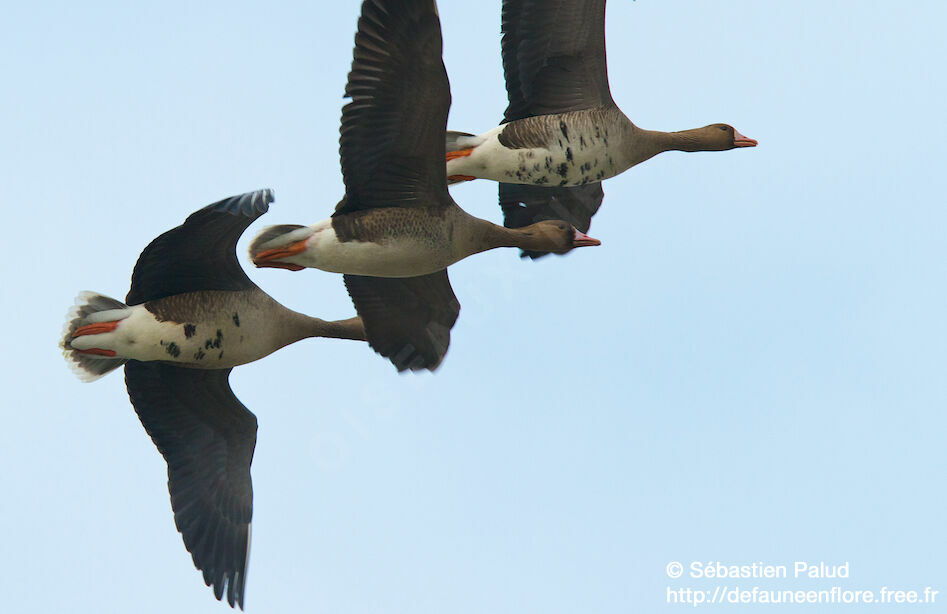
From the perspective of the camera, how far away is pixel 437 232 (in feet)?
42.5

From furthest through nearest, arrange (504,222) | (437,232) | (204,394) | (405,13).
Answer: (504,222) < (204,394) < (437,232) < (405,13)

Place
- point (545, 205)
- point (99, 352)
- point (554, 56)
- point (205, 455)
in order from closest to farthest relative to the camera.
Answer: point (99, 352) → point (205, 455) → point (554, 56) → point (545, 205)

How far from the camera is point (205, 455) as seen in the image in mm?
14109

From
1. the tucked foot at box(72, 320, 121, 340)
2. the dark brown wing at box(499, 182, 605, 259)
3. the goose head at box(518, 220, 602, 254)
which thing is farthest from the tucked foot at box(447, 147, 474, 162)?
the tucked foot at box(72, 320, 121, 340)

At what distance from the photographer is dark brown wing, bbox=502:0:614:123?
14609mm

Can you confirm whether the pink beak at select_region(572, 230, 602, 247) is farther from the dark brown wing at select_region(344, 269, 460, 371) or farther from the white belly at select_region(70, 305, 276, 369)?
the white belly at select_region(70, 305, 276, 369)

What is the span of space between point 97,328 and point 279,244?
157 centimetres

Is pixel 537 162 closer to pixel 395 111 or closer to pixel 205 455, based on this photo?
pixel 395 111

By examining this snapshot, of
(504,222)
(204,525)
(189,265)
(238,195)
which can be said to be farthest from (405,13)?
(204,525)

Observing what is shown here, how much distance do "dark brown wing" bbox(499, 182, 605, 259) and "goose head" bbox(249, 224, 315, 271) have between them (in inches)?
114

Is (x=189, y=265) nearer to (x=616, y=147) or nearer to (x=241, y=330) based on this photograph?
(x=241, y=330)

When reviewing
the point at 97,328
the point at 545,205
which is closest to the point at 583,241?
the point at 545,205

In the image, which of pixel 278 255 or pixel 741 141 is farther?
pixel 741 141

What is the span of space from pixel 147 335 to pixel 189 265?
62cm
